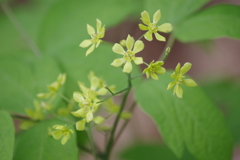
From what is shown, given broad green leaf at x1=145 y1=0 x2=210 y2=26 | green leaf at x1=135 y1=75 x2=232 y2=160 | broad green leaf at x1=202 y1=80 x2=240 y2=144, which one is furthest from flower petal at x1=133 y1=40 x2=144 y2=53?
broad green leaf at x1=202 y1=80 x2=240 y2=144

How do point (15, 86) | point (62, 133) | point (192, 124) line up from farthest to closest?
point (15, 86) → point (192, 124) → point (62, 133)

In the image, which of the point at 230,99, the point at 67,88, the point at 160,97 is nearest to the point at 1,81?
the point at 67,88

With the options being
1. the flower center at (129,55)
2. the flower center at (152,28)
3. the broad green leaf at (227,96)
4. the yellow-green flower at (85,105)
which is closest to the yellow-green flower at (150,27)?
the flower center at (152,28)

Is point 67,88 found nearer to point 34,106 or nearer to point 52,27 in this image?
point 34,106

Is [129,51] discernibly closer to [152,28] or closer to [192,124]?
[152,28]

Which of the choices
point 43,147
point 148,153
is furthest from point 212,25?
point 148,153

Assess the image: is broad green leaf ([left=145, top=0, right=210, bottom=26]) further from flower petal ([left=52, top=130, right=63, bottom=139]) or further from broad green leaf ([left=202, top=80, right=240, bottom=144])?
broad green leaf ([left=202, top=80, right=240, bottom=144])

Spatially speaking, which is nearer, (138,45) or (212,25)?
(138,45)
